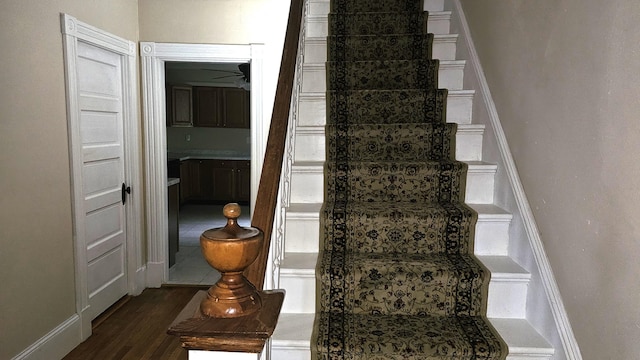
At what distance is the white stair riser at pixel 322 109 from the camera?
2.48 meters

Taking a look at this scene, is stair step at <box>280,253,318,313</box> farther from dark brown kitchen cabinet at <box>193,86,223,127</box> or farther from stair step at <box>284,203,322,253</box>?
dark brown kitchen cabinet at <box>193,86,223,127</box>

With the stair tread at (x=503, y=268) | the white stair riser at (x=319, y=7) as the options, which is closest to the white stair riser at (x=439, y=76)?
the white stair riser at (x=319, y=7)

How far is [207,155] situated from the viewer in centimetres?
834

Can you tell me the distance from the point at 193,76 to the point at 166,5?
4.62 m

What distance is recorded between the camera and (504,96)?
6.73ft

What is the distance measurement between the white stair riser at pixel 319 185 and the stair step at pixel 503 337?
2.05 ft

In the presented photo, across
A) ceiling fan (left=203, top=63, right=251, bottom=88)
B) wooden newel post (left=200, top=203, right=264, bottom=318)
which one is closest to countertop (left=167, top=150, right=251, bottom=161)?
ceiling fan (left=203, top=63, right=251, bottom=88)

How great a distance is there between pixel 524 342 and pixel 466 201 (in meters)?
0.77

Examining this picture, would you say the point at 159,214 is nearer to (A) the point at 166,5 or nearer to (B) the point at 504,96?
(A) the point at 166,5

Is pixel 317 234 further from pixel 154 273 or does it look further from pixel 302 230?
pixel 154 273

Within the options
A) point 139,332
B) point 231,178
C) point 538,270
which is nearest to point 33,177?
point 139,332

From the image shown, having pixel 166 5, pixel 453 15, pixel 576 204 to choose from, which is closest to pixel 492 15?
pixel 453 15

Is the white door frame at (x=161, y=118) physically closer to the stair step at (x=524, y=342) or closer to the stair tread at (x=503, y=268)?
the stair tread at (x=503, y=268)

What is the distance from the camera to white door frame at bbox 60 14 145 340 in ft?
9.35
